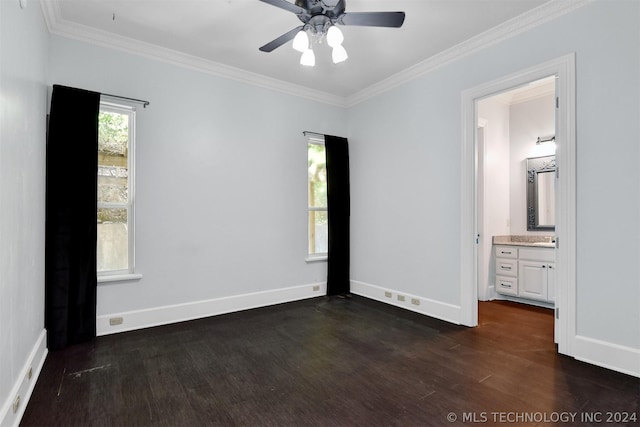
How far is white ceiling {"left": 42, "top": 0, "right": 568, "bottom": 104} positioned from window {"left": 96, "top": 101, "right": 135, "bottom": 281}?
722 mm

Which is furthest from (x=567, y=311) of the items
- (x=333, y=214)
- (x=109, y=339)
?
(x=109, y=339)

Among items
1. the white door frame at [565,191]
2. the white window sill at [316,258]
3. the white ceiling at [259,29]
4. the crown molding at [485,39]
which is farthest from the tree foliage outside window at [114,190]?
the white door frame at [565,191]

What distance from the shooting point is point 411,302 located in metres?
4.00

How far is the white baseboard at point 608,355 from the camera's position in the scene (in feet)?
7.73

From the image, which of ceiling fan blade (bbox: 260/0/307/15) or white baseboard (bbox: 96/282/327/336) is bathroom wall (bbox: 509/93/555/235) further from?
ceiling fan blade (bbox: 260/0/307/15)

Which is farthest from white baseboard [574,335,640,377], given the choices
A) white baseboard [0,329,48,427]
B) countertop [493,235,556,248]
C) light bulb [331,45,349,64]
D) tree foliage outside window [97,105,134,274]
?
tree foliage outside window [97,105,134,274]

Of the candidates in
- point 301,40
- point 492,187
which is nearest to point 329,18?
point 301,40

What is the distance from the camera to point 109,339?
3084 mm

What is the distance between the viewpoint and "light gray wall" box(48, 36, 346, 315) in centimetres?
336

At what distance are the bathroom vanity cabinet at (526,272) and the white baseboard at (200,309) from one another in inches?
96.0

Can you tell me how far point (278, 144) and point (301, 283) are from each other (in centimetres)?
189

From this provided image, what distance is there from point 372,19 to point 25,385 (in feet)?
10.6

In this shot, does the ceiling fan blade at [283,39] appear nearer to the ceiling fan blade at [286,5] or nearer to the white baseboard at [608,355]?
the ceiling fan blade at [286,5]

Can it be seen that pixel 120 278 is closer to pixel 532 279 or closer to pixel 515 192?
pixel 532 279
